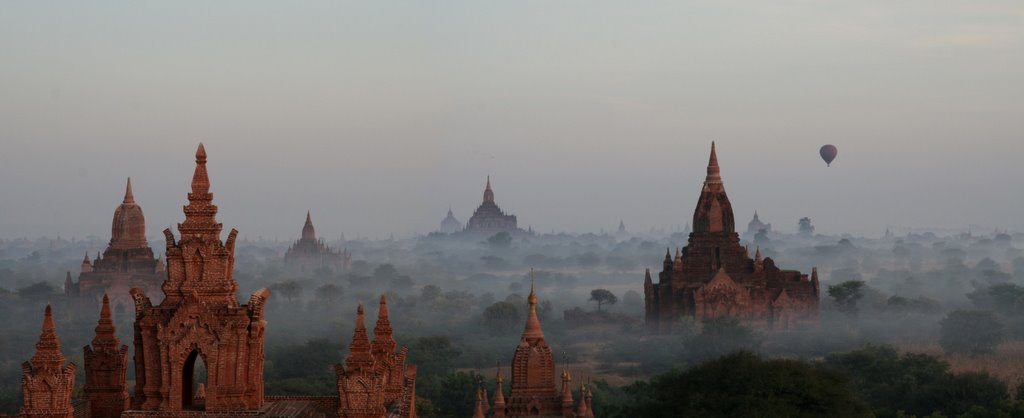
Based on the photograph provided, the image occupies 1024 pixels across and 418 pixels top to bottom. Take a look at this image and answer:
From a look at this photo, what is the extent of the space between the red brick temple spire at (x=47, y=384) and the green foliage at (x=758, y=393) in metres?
21.6

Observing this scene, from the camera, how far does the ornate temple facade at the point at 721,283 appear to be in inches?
3174

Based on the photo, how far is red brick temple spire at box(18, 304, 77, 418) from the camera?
2359cm

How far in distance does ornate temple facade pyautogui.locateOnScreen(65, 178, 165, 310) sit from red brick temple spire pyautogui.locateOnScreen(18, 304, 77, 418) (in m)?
72.6

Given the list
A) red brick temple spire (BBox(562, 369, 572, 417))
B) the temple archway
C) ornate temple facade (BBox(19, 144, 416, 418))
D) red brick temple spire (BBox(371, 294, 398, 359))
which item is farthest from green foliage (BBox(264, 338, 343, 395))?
ornate temple facade (BBox(19, 144, 416, 418))

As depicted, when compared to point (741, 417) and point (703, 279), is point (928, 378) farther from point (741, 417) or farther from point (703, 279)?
point (703, 279)

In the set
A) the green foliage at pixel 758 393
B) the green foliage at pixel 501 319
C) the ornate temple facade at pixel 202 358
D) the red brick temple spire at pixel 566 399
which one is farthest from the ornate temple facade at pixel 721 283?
the ornate temple facade at pixel 202 358

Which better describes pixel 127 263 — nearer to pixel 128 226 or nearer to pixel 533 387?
pixel 128 226

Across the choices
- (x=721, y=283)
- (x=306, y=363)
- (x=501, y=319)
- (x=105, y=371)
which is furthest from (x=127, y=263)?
(x=105, y=371)

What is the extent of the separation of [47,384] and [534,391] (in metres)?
22.3

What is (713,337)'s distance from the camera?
7575 centimetres

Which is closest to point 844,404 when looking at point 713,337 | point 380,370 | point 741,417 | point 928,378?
point 741,417

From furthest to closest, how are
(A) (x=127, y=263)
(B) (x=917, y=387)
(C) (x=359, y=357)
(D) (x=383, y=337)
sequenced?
(A) (x=127, y=263)
(B) (x=917, y=387)
(D) (x=383, y=337)
(C) (x=359, y=357)

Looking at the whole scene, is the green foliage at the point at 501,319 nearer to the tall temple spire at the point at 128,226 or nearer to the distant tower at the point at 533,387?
the tall temple spire at the point at 128,226

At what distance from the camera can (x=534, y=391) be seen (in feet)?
144
